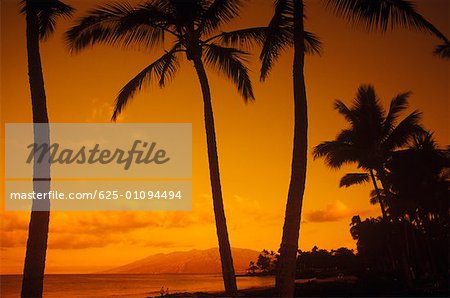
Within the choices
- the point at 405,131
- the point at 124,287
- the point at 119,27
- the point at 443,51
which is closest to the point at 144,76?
the point at 119,27

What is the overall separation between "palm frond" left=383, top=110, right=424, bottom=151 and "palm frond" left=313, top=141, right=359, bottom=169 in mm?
1872

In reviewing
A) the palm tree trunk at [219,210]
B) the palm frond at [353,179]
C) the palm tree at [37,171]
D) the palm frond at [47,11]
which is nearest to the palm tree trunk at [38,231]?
the palm tree at [37,171]

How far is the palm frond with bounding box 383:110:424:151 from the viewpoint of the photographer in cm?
2272

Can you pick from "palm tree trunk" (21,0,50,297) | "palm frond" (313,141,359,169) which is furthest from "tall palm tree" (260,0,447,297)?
"palm frond" (313,141,359,169)

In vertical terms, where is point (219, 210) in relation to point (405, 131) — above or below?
below

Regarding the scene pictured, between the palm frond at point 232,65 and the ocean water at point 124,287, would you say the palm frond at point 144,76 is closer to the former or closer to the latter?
the palm frond at point 232,65

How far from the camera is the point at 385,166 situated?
24.0m

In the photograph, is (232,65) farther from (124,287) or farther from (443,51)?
(124,287)

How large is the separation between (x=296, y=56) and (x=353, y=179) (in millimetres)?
18040

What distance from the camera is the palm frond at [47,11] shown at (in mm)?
9852

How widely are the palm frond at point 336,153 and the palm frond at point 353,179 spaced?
3.10 metres

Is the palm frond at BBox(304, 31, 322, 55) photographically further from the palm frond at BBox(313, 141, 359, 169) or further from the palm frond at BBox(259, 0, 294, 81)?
the palm frond at BBox(313, 141, 359, 169)

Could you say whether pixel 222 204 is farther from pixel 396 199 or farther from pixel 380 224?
pixel 380 224

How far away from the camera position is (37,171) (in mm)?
8945
